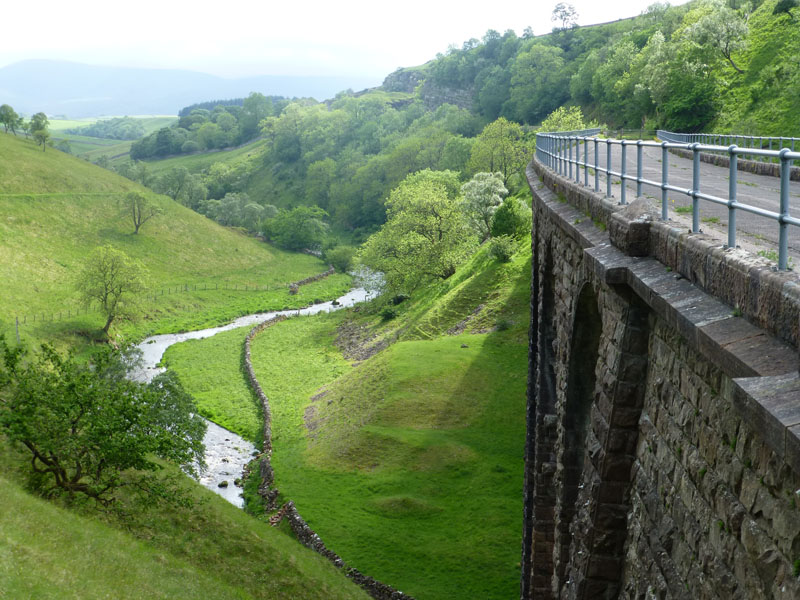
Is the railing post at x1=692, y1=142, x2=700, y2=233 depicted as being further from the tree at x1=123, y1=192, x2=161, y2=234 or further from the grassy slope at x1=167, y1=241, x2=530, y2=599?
the tree at x1=123, y1=192, x2=161, y2=234

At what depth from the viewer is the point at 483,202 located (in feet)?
210

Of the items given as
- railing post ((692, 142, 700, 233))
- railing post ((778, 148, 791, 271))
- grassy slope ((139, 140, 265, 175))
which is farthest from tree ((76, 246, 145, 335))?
grassy slope ((139, 140, 265, 175))

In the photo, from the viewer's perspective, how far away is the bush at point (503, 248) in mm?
49188

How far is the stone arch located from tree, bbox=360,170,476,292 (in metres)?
44.6

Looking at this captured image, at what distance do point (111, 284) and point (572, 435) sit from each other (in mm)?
54172

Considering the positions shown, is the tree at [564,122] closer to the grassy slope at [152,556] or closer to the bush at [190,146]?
the grassy slope at [152,556]

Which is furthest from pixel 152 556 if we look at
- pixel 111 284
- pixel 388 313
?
pixel 111 284

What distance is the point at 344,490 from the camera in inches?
1232

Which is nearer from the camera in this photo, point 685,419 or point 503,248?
point 685,419

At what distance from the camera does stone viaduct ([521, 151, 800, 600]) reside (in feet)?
15.7

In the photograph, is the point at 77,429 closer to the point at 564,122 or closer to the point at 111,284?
the point at 111,284

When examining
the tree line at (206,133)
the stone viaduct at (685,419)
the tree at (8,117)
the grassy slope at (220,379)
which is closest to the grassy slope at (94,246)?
the grassy slope at (220,379)

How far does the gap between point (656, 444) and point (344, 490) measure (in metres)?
25.2

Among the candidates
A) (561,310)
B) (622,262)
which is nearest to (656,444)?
(622,262)
